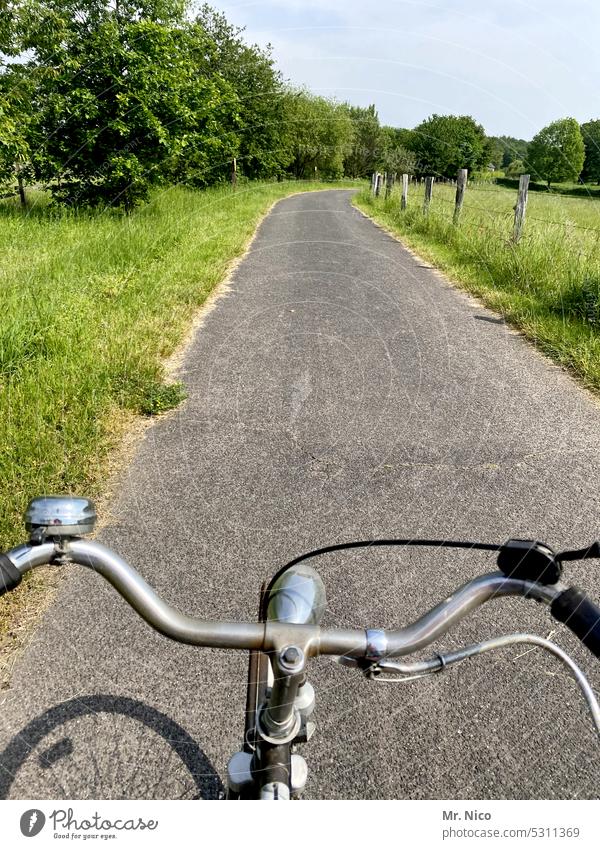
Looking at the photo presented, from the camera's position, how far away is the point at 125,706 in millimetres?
1899

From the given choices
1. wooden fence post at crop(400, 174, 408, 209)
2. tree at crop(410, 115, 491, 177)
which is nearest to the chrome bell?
tree at crop(410, 115, 491, 177)

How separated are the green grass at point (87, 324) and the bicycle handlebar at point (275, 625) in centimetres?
177

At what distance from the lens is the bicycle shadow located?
1679mm

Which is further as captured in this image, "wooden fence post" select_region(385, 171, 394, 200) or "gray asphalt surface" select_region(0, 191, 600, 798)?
"wooden fence post" select_region(385, 171, 394, 200)

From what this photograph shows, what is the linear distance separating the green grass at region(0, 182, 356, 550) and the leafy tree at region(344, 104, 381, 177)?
1.97 meters

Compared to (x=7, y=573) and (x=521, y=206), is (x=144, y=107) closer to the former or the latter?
(x=521, y=206)

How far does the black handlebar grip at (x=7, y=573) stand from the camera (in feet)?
2.54

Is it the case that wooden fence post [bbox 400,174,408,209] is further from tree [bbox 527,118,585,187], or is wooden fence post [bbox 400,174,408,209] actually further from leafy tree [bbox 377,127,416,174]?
tree [bbox 527,118,585,187]

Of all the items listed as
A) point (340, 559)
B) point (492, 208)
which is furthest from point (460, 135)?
point (492, 208)

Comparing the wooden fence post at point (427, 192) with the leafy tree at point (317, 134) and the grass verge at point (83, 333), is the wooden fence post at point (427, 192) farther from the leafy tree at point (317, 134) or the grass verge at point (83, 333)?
the leafy tree at point (317, 134)

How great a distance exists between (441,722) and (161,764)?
889 mm

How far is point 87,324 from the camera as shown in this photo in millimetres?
4738
